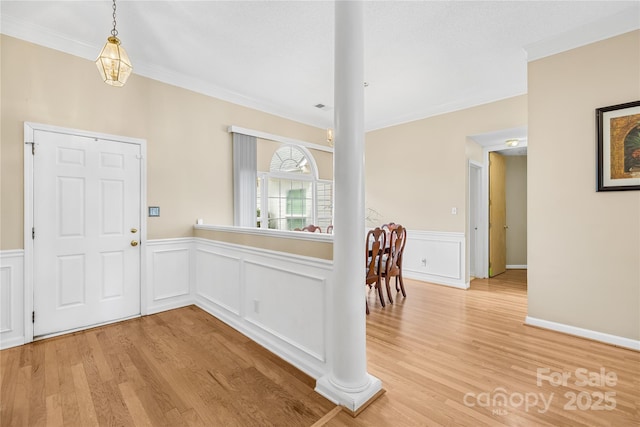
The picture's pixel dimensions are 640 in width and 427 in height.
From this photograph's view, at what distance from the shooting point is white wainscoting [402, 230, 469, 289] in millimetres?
4559

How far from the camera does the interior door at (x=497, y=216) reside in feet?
17.3

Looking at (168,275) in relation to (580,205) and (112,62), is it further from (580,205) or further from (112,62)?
(580,205)

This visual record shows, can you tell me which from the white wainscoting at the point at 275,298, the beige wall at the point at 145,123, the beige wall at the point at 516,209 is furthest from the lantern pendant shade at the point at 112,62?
the beige wall at the point at 516,209

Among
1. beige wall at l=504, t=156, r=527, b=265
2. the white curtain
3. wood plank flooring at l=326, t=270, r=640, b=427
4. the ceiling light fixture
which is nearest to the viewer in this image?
wood plank flooring at l=326, t=270, r=640, b=427

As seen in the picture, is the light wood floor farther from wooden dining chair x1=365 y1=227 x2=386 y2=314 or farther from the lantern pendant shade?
the lantern pendant shade

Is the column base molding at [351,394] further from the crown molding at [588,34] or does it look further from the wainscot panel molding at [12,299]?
the crown molding at [588,34]

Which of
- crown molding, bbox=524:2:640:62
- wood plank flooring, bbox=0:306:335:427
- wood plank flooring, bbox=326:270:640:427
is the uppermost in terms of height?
crown molding, bbox=524:2:640:62

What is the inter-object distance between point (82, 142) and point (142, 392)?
2.60 meters

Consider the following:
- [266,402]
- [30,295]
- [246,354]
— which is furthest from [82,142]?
[266,402]

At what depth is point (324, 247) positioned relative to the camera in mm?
2023

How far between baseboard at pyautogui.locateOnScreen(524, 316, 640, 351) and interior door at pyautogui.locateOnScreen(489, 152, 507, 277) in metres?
2.38

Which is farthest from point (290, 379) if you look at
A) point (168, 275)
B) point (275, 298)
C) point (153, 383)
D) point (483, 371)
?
point (168, 275)

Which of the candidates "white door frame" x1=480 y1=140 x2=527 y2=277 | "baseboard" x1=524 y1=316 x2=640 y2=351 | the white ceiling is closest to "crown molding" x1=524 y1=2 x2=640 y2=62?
the white ceiling

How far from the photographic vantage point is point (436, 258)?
4.83 metres
